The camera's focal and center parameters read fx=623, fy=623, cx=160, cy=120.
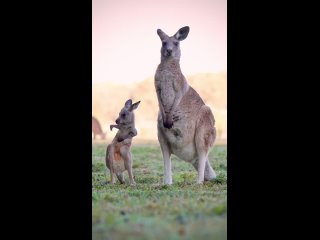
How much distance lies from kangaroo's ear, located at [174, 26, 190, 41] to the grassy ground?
1786mm

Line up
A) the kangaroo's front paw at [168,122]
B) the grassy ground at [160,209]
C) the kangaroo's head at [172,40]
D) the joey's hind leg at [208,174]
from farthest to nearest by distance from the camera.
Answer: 1. the joey's hind leg at [208,174]
2. the kangaroo's front paw at [168,122]
3. the kangaroo's head at [172,40]
4. the grassy ground at [160,209]

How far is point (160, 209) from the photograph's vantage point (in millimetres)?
6578

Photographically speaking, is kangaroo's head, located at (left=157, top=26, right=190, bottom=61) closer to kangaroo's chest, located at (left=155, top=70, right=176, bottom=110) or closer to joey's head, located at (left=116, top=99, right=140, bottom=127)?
kangaroo's chest, located at (left=155, top=70, right=176, bottom=110)

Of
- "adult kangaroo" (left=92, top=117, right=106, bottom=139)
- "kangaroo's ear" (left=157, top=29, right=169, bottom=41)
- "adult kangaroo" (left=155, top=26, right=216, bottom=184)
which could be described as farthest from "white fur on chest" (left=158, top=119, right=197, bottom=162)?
"kangaroo's ear" (left=157, top=29, right=169, bottom=41)

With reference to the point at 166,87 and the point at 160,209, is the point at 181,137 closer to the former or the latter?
the point at 166,87

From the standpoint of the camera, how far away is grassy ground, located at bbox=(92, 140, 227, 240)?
6301 mm

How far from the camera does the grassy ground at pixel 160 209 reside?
630 centimetres

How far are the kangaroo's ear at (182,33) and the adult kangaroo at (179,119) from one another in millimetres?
208

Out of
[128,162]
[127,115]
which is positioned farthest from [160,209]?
[127,115]

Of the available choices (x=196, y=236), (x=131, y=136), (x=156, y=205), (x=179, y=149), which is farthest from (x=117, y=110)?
(x=196, y=236)

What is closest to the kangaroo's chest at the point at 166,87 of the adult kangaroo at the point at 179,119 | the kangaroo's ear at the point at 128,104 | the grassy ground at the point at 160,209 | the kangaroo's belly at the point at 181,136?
the adult kangaroo at the point at 179,119

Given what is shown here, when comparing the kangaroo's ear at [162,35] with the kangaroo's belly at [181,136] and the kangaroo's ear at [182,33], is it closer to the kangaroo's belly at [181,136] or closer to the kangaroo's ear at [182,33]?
the kangaroo's ear at [182,33]

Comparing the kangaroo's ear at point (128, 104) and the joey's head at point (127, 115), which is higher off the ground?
the kangaroo's ear at point (128, 104)

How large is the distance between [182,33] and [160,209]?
2.21 m
